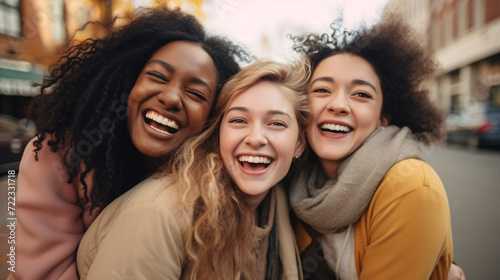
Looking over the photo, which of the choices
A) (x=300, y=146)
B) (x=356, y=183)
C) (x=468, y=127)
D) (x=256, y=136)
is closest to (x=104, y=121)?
(x=256, y=136)

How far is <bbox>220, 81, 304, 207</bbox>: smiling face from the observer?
1792mm

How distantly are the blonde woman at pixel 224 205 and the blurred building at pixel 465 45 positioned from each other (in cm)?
1178

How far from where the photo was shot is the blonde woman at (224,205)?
143cm

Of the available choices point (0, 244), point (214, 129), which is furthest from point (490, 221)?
point (0, 244)

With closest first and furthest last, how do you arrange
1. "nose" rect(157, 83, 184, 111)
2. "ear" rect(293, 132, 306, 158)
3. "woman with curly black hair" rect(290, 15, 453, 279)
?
"woman with curly black hair" rect(290, 15, 453, 279) → "nose" rect(157, 83, 184, 111) → "ear" rect(293, 132, 306, 158)

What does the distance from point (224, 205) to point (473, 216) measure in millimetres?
4391

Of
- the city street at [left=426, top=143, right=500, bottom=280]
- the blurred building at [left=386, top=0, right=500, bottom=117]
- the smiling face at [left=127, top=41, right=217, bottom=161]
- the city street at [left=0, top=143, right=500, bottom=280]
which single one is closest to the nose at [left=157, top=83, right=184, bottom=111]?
the smiling face at [left=127, top=41, right=217, bottom=161]

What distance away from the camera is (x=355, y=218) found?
1.85m

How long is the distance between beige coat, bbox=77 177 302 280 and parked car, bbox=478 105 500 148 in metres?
11.1

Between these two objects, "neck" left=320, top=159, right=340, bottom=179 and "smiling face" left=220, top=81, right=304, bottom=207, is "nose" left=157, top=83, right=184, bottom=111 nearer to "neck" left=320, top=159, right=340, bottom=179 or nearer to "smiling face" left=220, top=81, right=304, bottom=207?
"smiling face" left=220, top=81, right=304, bottom=207

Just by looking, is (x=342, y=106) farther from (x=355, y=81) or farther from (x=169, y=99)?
(x=169, y=99)

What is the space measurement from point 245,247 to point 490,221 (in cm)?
422

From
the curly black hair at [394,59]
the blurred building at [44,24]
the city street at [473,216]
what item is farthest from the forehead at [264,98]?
the city street at [473,216]

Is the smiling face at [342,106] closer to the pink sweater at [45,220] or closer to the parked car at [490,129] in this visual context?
the pink sweater at [45,220]
